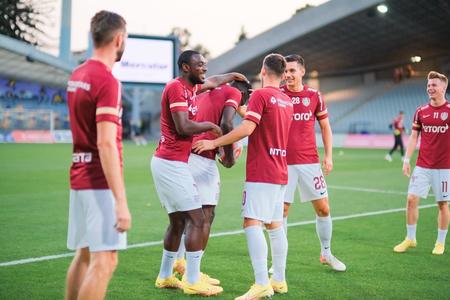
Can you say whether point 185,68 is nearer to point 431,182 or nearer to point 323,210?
point 323,210

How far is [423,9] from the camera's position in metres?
40.1

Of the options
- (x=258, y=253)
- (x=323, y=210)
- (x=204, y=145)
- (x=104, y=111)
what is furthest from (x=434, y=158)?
(x=104, y=111)

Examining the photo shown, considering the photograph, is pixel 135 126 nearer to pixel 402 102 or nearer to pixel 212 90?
pixel 402 102

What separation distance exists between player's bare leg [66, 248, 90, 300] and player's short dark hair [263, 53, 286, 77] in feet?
8.19

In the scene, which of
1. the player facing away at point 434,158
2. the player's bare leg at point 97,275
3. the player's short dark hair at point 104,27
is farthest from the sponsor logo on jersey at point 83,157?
the player facing away at point 434,158

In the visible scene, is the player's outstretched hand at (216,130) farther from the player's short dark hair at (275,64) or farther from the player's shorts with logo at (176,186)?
the player's short dark hair at (275,64)

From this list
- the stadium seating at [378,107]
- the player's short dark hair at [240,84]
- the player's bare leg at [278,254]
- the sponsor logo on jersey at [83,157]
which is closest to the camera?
the sponsor logo on jersey at [83,157]

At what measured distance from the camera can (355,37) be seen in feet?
155

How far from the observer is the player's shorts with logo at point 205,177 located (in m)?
5.76

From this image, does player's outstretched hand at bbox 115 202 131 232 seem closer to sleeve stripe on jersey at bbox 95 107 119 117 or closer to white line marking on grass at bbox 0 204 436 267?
sleeve stripe on jersey at bbox 95 107 119 117

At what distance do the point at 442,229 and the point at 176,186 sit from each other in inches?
162

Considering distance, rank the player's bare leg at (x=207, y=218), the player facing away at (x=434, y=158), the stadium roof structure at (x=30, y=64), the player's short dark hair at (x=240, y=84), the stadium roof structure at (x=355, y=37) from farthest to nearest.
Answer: the stadium roof structure at (x=355, y=37), the stadium roof structure at (x=30, y=64), the player facing away at (x=434, y=158), the player's short dark hair at (x=240, y=84), the player's bare leg at (x=207, y=218)

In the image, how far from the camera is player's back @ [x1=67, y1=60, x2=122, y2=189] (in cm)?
354

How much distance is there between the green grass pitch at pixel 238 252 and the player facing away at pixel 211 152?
0.91 meters
